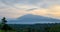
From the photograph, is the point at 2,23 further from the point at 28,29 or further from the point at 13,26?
the point at 28,29

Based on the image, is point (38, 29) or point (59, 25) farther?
point (59, 25)

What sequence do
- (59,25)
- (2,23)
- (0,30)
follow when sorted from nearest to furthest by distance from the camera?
1. (0,30)
2. (2,23)
3. (59,25)

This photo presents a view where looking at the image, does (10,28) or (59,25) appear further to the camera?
(59,25)

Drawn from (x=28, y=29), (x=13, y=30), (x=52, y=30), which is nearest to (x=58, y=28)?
(x=52, y=30)

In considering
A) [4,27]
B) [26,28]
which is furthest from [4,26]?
[26,28]

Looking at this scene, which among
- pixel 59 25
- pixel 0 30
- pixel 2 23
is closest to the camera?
pixel 0 30

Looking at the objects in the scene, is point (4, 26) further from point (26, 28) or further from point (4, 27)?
point (26, 28)

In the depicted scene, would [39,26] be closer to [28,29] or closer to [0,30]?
[28,29]

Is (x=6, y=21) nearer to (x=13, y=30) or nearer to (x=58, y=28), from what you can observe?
(x=13, y=30)

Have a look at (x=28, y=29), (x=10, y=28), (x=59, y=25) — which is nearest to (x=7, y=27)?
(x=10, y=28)
